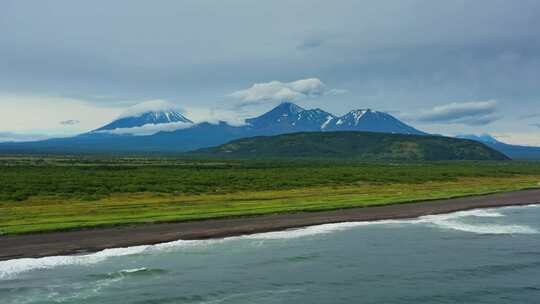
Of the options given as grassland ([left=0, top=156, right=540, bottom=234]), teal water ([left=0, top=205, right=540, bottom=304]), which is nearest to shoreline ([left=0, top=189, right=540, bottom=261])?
grassland ([left=0, top=156, right=540, bottom=234])

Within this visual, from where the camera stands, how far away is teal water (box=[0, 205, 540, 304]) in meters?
30.1

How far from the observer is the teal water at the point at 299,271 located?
1187 inches

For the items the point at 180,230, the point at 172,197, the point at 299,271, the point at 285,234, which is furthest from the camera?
the point at 172,197

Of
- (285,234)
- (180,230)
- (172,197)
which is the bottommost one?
(285,234)

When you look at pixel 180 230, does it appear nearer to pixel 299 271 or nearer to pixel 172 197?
pixel 299 271

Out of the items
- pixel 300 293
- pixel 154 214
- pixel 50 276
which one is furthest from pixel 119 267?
pixel 154 214

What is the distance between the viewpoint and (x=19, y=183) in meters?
83.9

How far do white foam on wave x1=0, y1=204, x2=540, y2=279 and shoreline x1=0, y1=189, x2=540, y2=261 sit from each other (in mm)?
1436

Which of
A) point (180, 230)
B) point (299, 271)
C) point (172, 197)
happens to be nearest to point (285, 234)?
point (180, 230)

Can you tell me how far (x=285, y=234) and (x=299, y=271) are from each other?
13.7m

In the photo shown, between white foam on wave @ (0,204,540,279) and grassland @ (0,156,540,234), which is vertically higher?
grassland @ (0,156,540,234)

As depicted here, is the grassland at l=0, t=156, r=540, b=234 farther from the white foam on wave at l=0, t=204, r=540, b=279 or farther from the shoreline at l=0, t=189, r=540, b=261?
the white foam on wave at l=0, t=204, r=540, b=279

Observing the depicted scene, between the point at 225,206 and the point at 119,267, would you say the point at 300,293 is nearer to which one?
the point at 119,267

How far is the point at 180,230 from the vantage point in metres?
50.2
